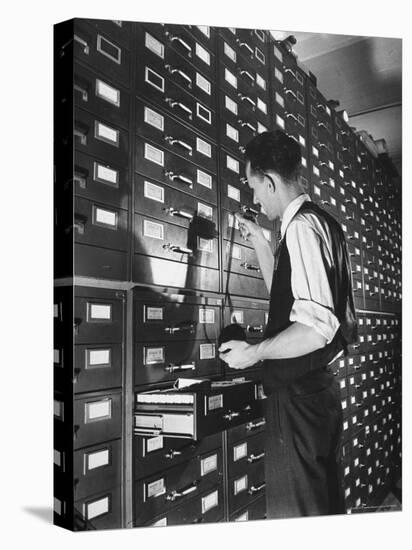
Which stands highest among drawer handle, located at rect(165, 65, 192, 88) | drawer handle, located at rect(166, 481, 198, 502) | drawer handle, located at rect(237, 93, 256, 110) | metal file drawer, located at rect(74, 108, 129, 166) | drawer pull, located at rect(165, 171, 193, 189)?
drawer handle, located at rect(165, 65, 192, 88)

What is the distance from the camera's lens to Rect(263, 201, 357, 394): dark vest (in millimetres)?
2887

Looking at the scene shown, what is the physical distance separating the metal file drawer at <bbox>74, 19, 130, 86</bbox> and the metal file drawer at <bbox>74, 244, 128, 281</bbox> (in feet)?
2.17

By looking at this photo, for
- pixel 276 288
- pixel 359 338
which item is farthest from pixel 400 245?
pixel 276 288

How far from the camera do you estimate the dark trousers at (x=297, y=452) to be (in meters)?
2.90

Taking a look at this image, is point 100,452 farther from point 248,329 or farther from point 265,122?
point 265,122

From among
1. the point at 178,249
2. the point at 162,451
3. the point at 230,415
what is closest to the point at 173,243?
the point at 178,249

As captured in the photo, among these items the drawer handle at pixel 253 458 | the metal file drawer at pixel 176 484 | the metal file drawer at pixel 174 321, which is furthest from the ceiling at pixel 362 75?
the metal file drawer at pixel 176 484

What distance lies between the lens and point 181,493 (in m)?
2.65

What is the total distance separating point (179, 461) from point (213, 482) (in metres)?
0.22

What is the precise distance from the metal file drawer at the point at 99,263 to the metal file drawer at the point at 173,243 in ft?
0.31

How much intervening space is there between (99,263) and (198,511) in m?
1.13

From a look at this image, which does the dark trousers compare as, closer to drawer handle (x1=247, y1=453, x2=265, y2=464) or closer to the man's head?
drawer handle (x1=247, y1=453, x2=265, y2=464)

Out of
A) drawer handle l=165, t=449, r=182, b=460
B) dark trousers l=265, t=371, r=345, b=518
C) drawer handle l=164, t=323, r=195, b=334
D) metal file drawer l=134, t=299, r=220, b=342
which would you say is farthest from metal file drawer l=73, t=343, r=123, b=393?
dark trousers l=265, t=371, r=345, b=518

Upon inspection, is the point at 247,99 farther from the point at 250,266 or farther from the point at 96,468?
the point at 96,468
